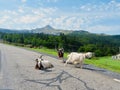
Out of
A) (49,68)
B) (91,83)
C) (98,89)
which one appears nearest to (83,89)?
(98,89)

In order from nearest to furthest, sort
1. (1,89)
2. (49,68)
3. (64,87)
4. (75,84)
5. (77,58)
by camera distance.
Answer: (1,89)
(64,87)
(75,84)
(49,68)
(77,58)

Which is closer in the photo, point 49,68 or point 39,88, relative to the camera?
point 39,88

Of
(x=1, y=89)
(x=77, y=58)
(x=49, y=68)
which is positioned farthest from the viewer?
(x=77, y=58)

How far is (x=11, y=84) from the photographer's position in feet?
41.2

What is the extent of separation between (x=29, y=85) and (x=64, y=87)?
60.9 inches

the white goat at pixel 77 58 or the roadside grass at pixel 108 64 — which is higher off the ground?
the white goat at pixel 77 58

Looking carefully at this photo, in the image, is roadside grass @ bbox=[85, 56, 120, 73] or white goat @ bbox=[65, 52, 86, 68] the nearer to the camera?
roadside grass @ bbox=[85, 56, 120, 73]

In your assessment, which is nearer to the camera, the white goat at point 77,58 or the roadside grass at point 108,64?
the roadside grass at point 108,64

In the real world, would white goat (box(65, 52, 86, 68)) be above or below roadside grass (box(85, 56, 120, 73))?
above

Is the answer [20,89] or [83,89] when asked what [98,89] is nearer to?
[83,89]

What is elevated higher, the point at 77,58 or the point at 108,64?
the point at 77,58

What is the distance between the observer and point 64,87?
12008 millimetres

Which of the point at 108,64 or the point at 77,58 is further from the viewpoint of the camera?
the point at 108,64

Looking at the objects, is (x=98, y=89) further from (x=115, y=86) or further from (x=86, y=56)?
(x=86, y=56)
